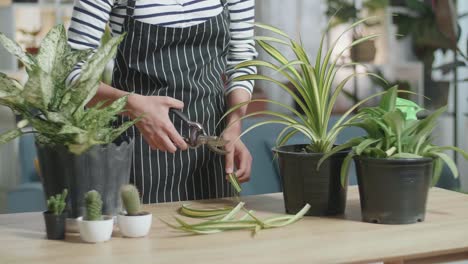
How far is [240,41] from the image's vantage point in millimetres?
2318

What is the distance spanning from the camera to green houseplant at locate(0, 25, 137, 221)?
1551 millimetres

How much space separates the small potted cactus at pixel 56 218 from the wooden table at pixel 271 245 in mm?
22

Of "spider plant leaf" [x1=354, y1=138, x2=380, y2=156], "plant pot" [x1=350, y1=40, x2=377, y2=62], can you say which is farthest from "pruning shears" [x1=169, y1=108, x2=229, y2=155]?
"plant pot" [x1=350, y1=40, x2=377, y2=62]

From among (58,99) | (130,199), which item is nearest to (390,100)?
(130,199)

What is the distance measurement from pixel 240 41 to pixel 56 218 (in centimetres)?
96

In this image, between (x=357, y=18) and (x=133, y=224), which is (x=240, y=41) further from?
(x=357, y=18)

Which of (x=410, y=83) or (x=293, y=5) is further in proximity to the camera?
(x=410, y=83)

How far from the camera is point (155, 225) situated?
168 centimetres

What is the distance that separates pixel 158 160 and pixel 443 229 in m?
0.86

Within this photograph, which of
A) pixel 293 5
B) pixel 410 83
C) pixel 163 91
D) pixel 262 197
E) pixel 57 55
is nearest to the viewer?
pixel 57 55

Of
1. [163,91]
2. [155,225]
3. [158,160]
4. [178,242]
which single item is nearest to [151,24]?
[163,91]

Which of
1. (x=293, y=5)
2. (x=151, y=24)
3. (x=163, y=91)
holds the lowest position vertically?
(x=163, y=91)

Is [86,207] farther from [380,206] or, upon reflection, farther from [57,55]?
[380,206]

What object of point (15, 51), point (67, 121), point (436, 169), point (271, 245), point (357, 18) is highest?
point (357, 18)
